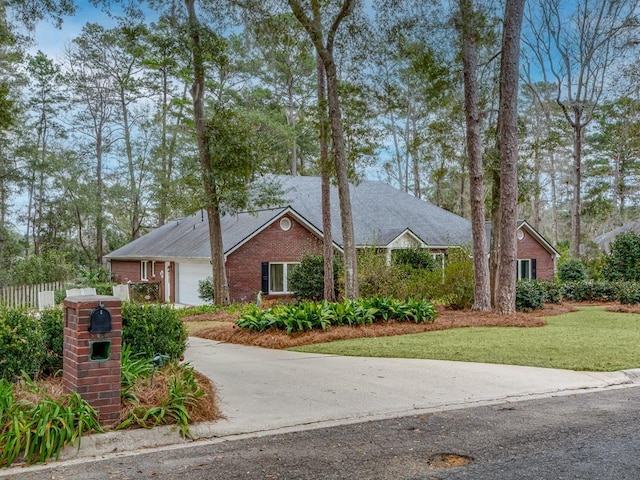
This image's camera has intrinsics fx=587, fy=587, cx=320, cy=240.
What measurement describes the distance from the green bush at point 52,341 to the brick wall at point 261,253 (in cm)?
1654

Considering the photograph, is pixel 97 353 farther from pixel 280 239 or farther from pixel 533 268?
pixel 533 268

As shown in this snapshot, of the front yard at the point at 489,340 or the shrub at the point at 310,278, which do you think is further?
the shrub at the point at 310,278

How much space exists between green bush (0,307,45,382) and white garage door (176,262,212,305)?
17.7 m

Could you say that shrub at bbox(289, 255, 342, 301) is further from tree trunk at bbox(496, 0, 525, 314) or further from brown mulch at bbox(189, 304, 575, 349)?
tree trunk at bbox(496, 0, 525, 314)

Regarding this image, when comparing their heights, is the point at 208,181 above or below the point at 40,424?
above

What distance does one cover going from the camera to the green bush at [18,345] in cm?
626

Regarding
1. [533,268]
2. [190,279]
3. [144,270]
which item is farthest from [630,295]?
[144,270]

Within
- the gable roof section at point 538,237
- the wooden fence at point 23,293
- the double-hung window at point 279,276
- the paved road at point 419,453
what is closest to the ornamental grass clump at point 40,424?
the paved road at point 419,453

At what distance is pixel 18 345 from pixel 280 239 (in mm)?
18397

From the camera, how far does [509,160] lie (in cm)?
1590

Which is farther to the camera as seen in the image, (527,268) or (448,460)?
(527,268)

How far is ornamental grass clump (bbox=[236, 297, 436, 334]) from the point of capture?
12.1 metres

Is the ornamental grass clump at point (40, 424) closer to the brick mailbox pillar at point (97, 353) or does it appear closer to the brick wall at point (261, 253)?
the brick mailbox pillar at point (97, 353)

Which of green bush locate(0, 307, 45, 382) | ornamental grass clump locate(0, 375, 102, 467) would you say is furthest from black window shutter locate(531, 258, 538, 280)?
ornamental grass clump locate(0, 375, 102, 467)
